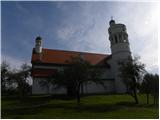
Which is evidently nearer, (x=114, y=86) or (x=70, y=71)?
(x=70, y=71)

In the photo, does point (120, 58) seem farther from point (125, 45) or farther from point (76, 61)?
point (76, 61)

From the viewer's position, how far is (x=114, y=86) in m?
40.0

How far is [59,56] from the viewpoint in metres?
41.2

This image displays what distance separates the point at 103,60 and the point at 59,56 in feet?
34.9

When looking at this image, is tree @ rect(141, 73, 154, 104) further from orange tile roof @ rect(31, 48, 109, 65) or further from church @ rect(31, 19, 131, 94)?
orange tile roof @ rect(31, 48, 109, 65)

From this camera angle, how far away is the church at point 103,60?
3697cm

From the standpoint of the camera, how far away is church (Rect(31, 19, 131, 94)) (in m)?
37.0

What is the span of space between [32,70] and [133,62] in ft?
60.4

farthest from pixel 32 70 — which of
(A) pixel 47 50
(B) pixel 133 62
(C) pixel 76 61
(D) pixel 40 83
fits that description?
(B) pixel 133 62

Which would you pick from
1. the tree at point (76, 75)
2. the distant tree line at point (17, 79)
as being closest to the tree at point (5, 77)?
the distant tree line at point (17, 79)

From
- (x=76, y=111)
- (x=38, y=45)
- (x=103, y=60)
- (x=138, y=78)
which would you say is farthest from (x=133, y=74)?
(x=38, y=45)

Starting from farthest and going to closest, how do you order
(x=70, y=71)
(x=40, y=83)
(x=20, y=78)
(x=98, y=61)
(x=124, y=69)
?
(x=98, y=61) → (x=20, y=78) → (x=40, y=83) → (x=124, y=69) → (x=70, y=71)

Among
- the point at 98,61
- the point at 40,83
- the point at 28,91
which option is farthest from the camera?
the point at 98,61

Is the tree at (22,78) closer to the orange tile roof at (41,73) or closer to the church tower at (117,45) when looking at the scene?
the orange tile roof at (41,73)
